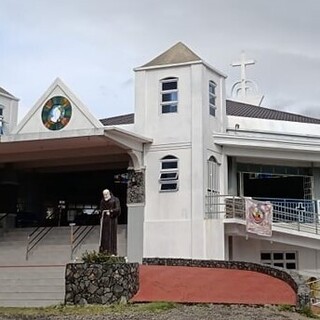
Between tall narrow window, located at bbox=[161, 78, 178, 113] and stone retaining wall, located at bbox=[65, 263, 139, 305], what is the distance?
27.2ft

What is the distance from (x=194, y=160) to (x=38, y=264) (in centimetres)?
601

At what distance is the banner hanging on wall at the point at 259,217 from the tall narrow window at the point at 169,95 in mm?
4042

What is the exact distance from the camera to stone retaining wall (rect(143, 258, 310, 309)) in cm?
1291

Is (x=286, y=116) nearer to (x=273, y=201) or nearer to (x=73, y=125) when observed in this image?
(x=273, y=201)

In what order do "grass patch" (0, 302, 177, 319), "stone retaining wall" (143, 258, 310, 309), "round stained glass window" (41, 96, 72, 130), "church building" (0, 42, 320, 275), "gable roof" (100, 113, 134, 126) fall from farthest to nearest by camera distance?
"gable roof" (100, 113, 134, 126), "round stained glass window" (41, 96, 72, 130), "church building" (0, 42, 320, 275), "stone retaining wall" (143, 258, 310, 309), "grass patch" (0, 302, 177, 319)

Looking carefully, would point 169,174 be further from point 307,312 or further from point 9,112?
point 307,312

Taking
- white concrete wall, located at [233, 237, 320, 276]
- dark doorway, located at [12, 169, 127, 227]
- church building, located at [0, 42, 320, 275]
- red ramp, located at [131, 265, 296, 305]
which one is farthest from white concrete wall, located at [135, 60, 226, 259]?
dark doorway, located at [12, 169, 127, 227]

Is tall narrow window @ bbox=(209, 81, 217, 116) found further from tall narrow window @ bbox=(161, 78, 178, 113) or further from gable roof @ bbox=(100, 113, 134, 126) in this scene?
gable roof @ bbox=(100, 113, 134, 126)

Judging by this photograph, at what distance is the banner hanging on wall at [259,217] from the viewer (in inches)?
809

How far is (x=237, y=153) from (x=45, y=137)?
6576mm

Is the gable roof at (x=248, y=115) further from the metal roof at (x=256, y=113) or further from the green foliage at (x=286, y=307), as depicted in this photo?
the green foliage at (x=286, y=307)

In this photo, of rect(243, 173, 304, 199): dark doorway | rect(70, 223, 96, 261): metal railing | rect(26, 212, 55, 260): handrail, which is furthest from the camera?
rect(243, 173, 304, 199): dark doorway

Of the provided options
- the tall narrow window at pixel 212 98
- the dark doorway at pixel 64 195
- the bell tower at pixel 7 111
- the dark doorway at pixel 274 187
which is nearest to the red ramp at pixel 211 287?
the tall narrow window at pixel 212 98

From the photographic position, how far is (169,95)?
22016mm
